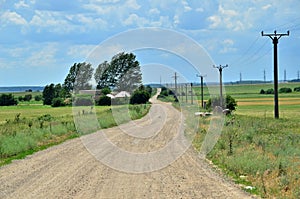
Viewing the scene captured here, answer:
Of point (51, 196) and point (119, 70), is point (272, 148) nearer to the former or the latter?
point (51, 196)

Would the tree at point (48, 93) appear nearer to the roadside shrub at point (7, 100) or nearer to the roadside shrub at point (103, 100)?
the roadside shrub at point (7, 100)

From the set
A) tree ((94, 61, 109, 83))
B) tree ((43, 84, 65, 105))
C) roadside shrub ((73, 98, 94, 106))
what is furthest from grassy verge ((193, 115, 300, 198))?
tree ((43, 84, 65, 105))

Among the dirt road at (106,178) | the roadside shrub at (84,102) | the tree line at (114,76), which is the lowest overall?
the dirt road at (106,178)

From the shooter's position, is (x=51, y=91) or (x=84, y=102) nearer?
(x=84, y=102)

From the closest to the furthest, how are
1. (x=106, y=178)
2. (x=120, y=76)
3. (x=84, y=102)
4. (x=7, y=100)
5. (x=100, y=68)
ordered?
(x=106, y=178)
(x=100, y=68)
(x=120, y=76)
(x=84, y=102)
(x=7, y=100)

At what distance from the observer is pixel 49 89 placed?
4840 inches

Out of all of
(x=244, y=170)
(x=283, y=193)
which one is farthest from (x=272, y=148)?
(x=283, y=193)

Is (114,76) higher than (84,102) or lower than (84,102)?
higher

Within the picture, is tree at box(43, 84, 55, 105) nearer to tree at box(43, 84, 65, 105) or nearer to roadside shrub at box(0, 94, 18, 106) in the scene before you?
tree at box(43, 84, 65, 105)

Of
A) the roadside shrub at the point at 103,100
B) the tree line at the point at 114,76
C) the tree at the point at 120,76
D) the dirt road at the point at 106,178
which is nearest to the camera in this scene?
the dirt road at the point at 106,178

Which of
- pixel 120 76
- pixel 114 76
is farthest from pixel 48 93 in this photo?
pixel 114 76

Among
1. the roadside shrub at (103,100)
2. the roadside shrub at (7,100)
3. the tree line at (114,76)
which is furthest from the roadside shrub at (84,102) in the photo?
the roadside shrub at (7,100)

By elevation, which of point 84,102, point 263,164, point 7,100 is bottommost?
point 263,164

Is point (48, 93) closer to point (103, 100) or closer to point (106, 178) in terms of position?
point (103, 100)
